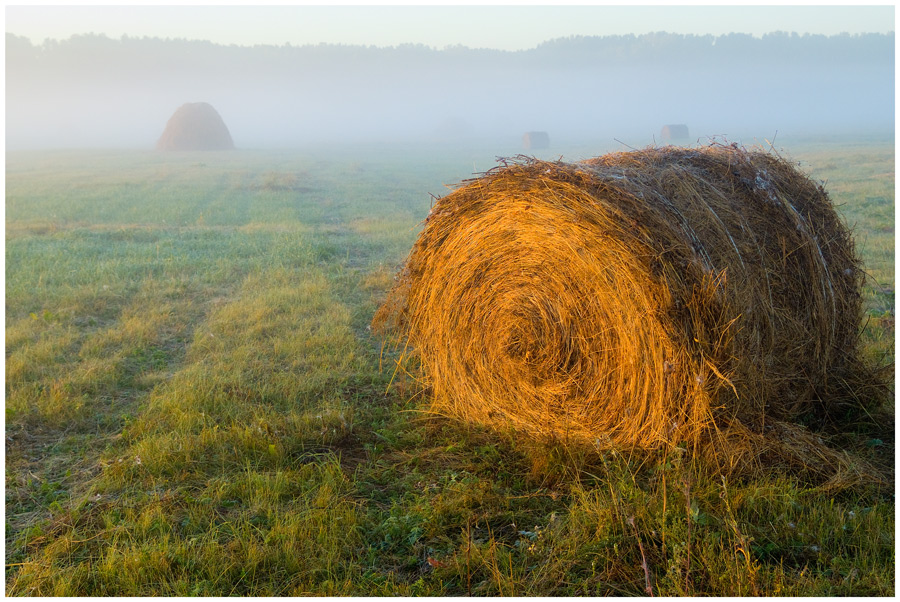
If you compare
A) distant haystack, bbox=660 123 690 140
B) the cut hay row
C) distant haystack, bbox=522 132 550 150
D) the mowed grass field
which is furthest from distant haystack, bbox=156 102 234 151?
the cut hay row

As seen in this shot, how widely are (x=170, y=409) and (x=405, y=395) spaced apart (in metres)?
1.79

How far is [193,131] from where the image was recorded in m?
46.0

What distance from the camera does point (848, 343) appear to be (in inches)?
196

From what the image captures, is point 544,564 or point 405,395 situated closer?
point 544,564

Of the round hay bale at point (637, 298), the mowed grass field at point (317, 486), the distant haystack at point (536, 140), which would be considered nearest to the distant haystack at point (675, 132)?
the distant haystack at point (536, 140)

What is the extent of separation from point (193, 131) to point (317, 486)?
46.7 m

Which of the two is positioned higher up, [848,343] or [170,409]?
[848,343]

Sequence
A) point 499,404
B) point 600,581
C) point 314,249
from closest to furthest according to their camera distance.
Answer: point 600,581
point 499,404
point 314,249

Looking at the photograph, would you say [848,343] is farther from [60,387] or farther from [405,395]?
[60,387]

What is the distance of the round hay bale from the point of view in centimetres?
394

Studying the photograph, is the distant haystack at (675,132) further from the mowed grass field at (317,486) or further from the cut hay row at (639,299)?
the cut hay row at (639,299)

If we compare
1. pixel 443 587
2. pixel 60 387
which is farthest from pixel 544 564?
pixel 60 387

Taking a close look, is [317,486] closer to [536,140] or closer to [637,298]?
[637,298]

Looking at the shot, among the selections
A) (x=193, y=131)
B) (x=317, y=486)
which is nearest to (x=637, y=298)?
(x=317, y=486)
